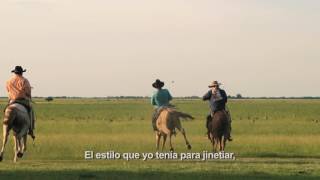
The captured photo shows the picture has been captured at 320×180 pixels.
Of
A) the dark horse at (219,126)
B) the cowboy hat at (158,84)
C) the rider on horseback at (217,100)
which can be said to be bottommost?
the dark horse at (219,126)

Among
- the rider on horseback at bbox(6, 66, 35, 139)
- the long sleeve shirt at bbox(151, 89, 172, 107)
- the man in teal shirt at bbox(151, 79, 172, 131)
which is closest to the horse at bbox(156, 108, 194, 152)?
the man in teal shirt at bbox(151, 79, 172, 131)

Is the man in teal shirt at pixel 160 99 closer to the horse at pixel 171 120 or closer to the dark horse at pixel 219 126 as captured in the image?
the horse at pixel 171 120

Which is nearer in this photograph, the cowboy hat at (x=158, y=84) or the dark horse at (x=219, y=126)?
the dark horse at (x=219, y=126)

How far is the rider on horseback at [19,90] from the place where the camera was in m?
20.8

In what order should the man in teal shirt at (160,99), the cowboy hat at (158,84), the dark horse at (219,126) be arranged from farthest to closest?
the cowboy hat at (158,84)
the man in teal shirt at (160,99)
the dark horse at (219,126)

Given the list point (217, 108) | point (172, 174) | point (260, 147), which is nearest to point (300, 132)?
point (260, 147)

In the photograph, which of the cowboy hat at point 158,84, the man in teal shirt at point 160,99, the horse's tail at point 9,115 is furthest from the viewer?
the cowboy hat at point 158,84

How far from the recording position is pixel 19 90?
2080cm

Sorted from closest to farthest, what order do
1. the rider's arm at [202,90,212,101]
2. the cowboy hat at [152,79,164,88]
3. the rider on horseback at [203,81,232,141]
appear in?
1. the rider on horseback at [203,81,232,141]
2. the rider's arm at [202,90,212,101]
3. the cowboy hat at [152,79,164,88]

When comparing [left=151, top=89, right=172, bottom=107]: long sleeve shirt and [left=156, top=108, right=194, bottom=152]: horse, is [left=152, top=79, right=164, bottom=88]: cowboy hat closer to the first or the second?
[left=151, top=89, right=172, bottom=107]: long sleeve shirt

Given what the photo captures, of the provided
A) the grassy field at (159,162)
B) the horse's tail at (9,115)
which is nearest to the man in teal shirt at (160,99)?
the grassy field at (159,162)

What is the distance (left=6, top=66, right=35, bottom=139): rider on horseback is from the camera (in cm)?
2078

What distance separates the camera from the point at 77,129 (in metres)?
40.8

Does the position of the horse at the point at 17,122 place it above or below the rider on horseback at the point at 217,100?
below
